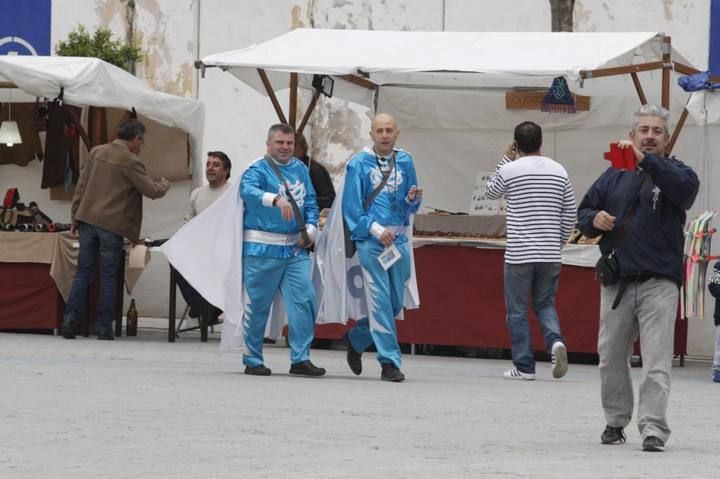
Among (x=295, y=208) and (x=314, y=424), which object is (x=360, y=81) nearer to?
(x=295, y=208)

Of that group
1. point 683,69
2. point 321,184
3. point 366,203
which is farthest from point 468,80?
point 366,203

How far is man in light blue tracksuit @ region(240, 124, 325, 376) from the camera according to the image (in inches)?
500

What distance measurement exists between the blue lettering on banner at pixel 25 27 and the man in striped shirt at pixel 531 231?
10962 millimetres

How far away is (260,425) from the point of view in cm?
940

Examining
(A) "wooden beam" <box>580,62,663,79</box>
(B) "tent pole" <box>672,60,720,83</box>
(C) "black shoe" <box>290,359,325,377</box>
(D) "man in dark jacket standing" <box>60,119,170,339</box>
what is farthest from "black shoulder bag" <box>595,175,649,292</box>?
(D) "man in dark jacket standing" <box>60,119,170,339</box>

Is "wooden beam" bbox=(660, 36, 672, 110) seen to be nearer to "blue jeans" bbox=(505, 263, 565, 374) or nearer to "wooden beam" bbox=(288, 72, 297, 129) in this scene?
"blue jeans" bbox=(505, 263, 565, 374)

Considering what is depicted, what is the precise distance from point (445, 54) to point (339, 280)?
301 cm

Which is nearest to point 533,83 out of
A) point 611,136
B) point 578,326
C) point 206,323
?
point 611,136

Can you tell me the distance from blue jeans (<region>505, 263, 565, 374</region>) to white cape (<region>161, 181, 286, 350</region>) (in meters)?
1.68

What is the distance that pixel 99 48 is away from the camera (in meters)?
22.1

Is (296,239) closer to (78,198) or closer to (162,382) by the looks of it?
(162,382)

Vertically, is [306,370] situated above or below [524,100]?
below

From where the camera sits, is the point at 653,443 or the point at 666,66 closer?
the point at 653,443

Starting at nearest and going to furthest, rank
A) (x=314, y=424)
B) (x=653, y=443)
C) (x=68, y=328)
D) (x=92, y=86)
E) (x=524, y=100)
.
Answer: (x=653, y=443) < (x=314, y=424) < (x=68, y=328) < (x=92, y=86) < (x=524, y=100)
